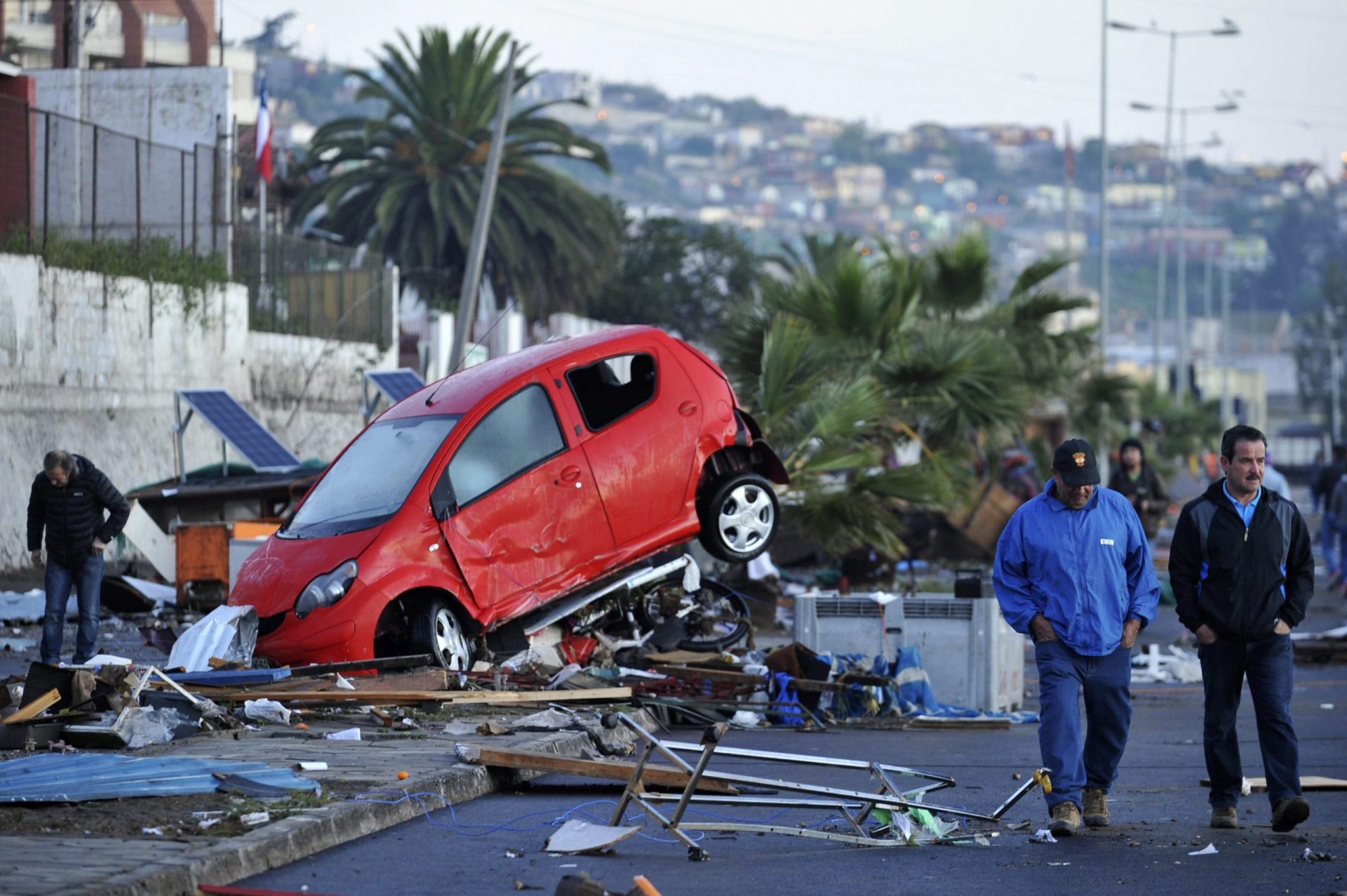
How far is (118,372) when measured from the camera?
2314cm

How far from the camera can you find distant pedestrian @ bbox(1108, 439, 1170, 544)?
1978 centimetres

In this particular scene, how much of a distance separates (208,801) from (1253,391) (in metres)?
156

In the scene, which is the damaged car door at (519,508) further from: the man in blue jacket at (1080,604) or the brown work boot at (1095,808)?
the brown work boot at (1095,808)

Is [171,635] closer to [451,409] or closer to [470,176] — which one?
[451,409]

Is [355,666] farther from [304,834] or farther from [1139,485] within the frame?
[1139,485]

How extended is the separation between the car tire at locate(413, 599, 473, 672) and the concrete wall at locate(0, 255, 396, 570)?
375 inches

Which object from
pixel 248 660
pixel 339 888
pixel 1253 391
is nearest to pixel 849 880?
pixel 339 888

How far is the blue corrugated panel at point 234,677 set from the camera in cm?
1102

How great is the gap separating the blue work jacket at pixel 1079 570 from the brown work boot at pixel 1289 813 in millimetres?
994

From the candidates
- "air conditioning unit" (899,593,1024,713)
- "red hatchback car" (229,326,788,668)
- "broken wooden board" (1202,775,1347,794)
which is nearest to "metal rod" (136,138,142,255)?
"red hatchback car" (229,326,788,668)

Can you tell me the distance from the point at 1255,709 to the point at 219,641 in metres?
6.37

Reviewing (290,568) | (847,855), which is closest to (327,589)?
(290,568)

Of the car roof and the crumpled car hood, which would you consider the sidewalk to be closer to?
the crumpled car hood

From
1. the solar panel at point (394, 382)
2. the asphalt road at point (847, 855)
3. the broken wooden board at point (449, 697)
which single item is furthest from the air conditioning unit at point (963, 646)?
the solar panel at point (394, 382)
